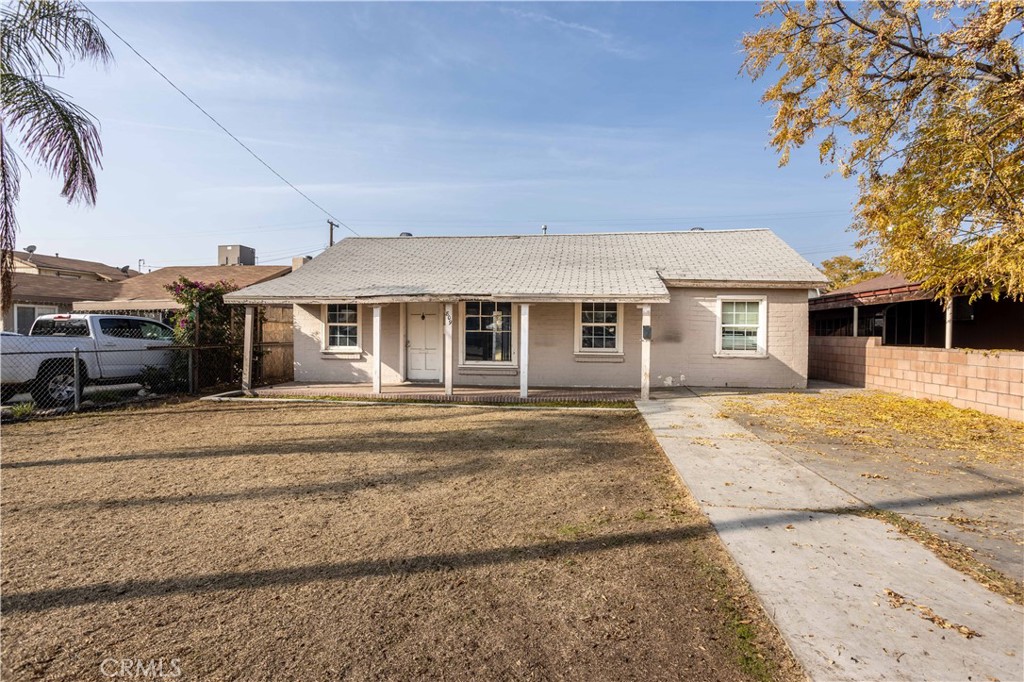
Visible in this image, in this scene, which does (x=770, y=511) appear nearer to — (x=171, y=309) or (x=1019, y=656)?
(x=1019, y=656)

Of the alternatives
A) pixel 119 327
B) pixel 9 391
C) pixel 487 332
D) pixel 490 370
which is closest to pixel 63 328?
pixel 119 327

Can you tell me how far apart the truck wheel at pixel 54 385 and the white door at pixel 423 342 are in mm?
7153

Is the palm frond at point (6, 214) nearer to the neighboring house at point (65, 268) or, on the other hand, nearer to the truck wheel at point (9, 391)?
the truck wheel at point (9, 391)

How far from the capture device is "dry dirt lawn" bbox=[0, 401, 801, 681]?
2.56 m

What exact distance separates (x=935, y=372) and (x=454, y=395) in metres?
10.5

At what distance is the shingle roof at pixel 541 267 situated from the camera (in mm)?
11945

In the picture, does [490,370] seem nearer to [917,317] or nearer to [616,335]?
[616,335]

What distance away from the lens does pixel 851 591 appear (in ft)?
10.2

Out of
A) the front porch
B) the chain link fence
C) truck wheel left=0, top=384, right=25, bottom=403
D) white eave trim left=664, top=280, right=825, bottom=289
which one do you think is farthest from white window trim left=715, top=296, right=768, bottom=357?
truck wheel left=0, top=384, right=25, bottom=403

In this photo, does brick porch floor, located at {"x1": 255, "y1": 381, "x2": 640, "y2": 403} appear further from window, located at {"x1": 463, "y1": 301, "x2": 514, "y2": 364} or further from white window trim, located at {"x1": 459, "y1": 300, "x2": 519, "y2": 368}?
window, located at {"x1": 463, "y1": 301, "x2": 514, "y2": 364}

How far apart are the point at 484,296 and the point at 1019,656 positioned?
9.92m

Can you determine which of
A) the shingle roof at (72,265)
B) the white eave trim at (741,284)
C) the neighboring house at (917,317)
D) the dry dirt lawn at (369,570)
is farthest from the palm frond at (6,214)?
the shingle roof at (72,265)

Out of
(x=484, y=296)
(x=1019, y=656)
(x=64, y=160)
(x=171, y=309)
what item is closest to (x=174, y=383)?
(x=171, y=309)

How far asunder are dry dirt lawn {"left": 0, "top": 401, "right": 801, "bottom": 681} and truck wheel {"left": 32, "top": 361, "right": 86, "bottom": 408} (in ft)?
13.7
